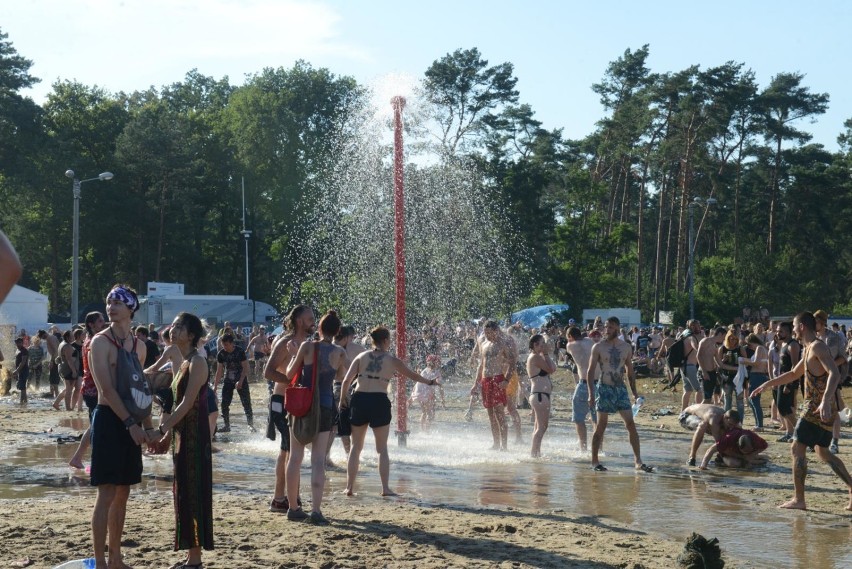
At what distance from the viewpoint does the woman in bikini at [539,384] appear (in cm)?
1285

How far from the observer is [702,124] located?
53.9 metres

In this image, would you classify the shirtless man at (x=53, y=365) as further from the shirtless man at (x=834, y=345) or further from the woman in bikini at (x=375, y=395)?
the shirtless man at (x=834, y=345)

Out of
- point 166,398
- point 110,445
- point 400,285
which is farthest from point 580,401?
point 110,445

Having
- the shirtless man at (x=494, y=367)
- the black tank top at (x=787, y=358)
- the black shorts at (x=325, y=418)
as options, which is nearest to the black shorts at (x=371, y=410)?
the black shorts at (x=325, y=418)

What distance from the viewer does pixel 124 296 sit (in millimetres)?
6328

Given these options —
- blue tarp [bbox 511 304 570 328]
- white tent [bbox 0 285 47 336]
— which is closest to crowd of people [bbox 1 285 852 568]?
blue tarp [bbox 511 304 570 328]

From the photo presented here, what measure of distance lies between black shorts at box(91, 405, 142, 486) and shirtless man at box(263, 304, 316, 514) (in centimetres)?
233

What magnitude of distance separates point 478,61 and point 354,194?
31096 millimetres

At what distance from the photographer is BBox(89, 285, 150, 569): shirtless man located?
5926 millimetres

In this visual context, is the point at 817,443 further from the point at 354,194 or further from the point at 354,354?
Answer: the point at 354,194

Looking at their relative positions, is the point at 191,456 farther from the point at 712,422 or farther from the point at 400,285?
the point at 712,422

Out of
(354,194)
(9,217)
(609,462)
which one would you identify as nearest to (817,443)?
(609,462)

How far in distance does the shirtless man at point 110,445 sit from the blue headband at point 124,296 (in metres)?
0.16

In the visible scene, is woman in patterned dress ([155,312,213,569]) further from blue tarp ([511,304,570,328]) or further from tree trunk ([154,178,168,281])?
tree trunk ([154,178,168,281])
